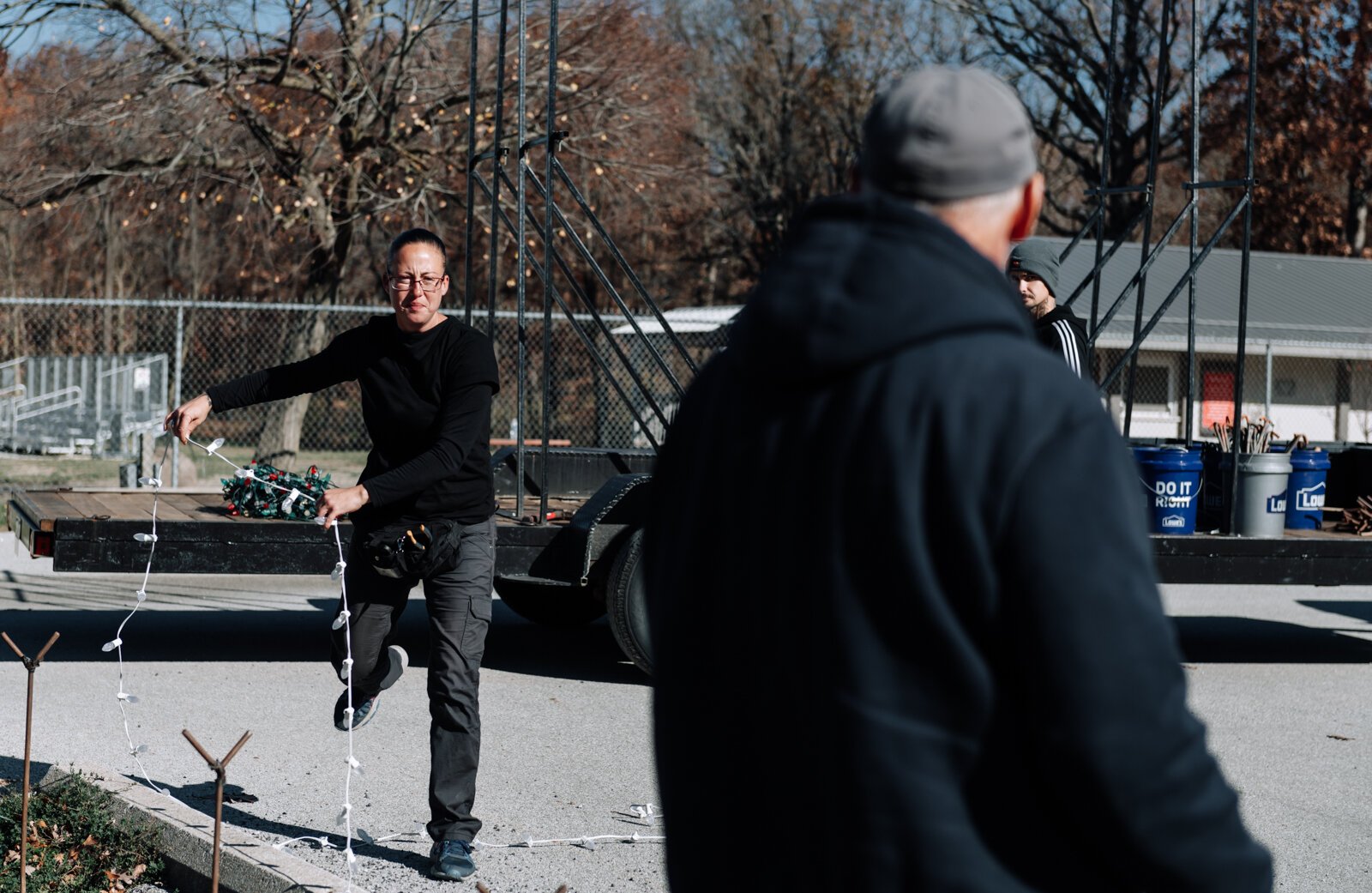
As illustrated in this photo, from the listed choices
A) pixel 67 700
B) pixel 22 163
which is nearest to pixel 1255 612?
pixel 67 700

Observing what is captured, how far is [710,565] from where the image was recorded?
1616 mm

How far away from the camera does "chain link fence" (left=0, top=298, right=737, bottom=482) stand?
17.2 m

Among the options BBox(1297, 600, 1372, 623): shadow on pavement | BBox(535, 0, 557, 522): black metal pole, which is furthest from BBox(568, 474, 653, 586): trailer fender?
BBox(1297, 600, 1372, 623): shadow on pavement

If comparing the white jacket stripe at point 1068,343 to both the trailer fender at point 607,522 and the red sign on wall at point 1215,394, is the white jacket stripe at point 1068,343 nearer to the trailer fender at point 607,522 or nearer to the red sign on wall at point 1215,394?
the trailer fender at point 607,522

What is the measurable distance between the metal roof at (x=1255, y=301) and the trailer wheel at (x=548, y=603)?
14841 millimetres

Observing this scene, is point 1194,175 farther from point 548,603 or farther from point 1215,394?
point 1215,394

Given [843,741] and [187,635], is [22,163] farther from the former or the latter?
[843,741]

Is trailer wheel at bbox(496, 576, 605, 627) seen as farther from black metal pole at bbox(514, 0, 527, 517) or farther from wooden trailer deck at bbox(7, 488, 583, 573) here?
wooden trailer deck at bbox(7, 488, 583, 573)

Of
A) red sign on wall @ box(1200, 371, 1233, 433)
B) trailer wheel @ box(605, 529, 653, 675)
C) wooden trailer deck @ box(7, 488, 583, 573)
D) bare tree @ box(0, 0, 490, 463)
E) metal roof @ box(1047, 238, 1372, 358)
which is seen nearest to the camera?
wooden trailer deck @ box(7, 488, 583, 573)

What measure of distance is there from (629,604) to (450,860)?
254cm

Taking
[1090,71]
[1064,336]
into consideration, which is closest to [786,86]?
[1090,71]

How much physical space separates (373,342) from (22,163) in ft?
48.6

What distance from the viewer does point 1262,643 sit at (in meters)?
9.31

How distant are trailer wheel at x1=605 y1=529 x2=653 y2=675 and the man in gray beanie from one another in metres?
2.02
